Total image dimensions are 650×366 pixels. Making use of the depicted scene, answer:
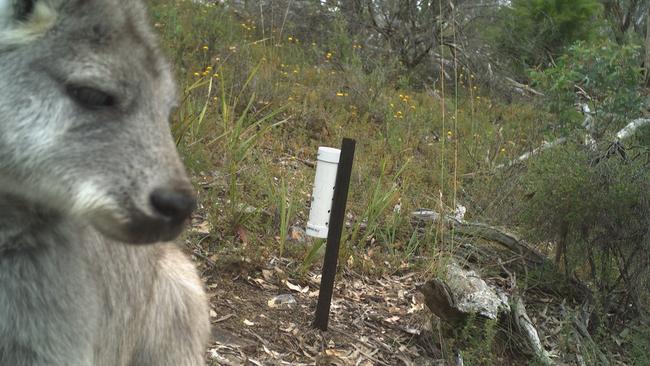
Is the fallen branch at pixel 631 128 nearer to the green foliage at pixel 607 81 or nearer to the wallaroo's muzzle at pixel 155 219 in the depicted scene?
Answer: the green foliage at pixel 607 81

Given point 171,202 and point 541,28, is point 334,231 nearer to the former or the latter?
point 171,202

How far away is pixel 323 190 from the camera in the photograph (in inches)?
177

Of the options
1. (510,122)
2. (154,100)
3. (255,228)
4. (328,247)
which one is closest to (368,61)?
(510,122)

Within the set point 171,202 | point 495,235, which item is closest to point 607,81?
point 495,235

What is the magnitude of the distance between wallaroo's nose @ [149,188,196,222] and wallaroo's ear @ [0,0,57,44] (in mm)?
567

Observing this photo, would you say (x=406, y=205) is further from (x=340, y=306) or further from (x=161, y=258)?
(x=161, y=258)

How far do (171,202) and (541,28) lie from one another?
42.7ft

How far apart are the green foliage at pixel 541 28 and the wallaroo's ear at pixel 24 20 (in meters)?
12.4

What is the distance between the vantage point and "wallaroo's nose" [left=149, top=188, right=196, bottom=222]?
78.0 inches

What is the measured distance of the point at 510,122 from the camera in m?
10.2

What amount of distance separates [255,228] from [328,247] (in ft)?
3.32

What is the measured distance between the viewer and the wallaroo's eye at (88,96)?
1.99 m

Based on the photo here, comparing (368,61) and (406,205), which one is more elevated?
(368,61)

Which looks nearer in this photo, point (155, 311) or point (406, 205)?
point (155, 311)
